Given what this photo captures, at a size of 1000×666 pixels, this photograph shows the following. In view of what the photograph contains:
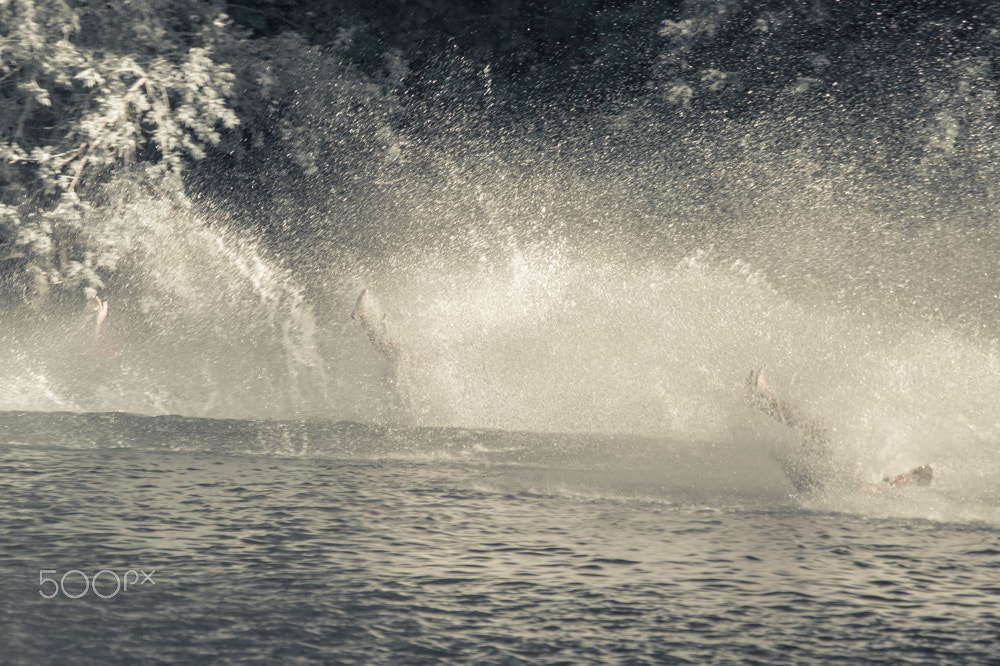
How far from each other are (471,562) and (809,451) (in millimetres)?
4551

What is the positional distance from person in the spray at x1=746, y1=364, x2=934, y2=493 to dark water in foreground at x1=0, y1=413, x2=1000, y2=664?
6.9 inches

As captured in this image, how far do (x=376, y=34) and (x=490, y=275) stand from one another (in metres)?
8.36

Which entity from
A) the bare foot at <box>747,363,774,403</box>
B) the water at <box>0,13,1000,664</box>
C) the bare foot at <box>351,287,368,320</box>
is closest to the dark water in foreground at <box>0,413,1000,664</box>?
the water at <box>0,13,1000,664</box>

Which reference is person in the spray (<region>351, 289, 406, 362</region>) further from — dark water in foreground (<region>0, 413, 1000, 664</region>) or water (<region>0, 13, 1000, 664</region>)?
dark water in foreground (<region>0, 413, 1000, 664</region>)

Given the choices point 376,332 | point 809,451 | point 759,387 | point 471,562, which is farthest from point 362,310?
point 471,562

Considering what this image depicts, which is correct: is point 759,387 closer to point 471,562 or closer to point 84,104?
point 471,562

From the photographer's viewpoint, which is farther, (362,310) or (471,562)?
(362,310)

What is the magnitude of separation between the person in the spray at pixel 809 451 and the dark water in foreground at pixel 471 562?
0.18 metres

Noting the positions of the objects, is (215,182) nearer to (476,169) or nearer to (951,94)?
(476,169)

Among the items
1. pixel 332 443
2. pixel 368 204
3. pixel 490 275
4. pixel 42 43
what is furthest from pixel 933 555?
pixel 368 204

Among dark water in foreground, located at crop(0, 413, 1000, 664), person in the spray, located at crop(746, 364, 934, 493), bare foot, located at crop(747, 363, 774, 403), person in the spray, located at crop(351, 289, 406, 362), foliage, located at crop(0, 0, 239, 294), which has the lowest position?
dark water in foreground, located at crop(0, 413, 1000, 664)

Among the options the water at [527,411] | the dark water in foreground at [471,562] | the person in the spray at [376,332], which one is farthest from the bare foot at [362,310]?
the dark water in foreground at [471,562]

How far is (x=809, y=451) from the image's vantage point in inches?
440

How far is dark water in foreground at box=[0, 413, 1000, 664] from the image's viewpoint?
260 inches
